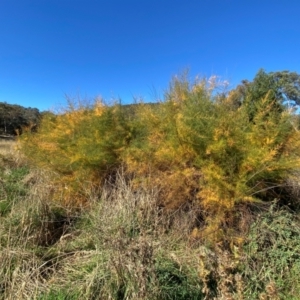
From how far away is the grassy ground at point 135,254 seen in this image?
2471mm

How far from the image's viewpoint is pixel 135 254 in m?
2.45

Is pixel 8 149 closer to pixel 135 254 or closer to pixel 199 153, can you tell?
pixel 199 153

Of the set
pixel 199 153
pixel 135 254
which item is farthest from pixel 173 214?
pixel 135 254

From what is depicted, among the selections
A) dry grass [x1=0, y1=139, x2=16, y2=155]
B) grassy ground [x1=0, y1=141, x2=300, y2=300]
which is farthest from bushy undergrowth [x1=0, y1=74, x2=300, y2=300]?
dry grass [x1=0, y1=139, x2=16, y2=155]

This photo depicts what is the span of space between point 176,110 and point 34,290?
2910 mm

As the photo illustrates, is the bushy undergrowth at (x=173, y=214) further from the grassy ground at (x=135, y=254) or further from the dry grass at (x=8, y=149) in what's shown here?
the dry grass at (x=8, y=149)

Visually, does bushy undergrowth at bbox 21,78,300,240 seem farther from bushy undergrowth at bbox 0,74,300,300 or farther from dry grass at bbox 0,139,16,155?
dry grass at bbox 0,139,16,155

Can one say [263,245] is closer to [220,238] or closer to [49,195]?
[220,238]

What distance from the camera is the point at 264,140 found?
344 cm

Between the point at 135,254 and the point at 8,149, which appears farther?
Answer: the point at 8,149

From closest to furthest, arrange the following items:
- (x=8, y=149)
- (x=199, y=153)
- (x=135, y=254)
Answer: (x=135, y=254), (x=199, y=153), (x=8, y=149)

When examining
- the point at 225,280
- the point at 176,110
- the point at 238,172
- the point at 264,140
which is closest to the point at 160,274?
the point at 225,280

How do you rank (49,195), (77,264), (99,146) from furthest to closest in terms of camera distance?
(99,146) < (49,195) < (77,264)

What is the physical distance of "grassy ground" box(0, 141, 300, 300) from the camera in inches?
97.3
